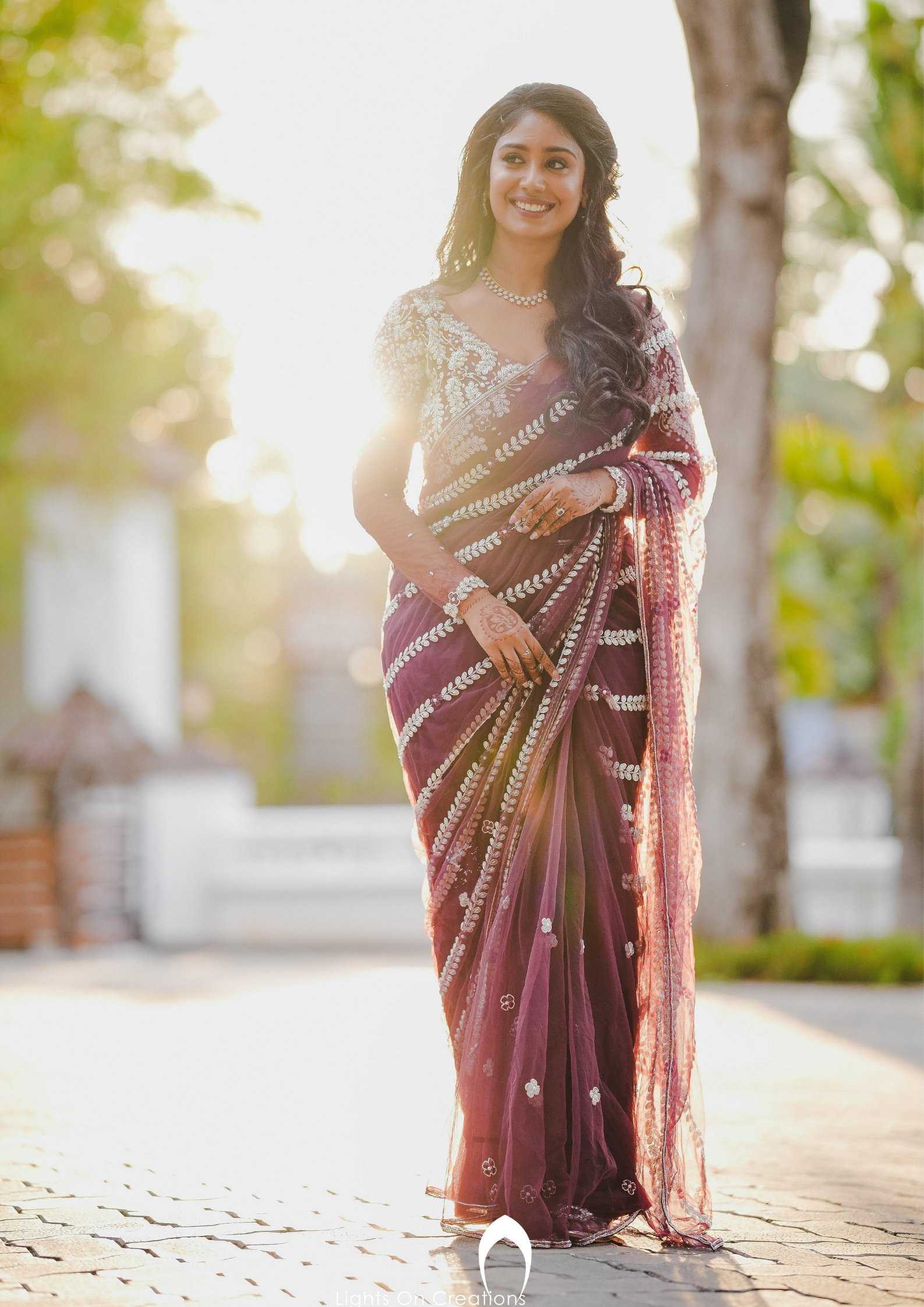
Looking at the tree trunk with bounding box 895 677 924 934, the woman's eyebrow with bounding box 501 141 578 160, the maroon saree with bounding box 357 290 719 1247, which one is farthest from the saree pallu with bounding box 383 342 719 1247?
the tree trunk with bounding box 895 677 924 934

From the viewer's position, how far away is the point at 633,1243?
2.75m

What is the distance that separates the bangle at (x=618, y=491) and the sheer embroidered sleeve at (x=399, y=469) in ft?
0.97

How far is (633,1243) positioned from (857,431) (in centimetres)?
2570

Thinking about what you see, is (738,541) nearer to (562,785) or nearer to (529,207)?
(529,207)

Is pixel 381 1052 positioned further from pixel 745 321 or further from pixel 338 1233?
pixel 745 321

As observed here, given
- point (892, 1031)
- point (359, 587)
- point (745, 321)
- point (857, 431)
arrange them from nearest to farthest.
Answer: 1. point (892, 1031)
2. point (745, 321)
3. point (857, 431)
4. point (359, 587)

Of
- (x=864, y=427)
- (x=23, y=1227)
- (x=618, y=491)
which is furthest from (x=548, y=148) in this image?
(x=864, y=427)

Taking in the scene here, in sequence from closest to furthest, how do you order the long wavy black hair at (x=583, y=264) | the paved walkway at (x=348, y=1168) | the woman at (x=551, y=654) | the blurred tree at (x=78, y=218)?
the paved walkway at (x=348, y=1168)
the woman at (x=551, y=654)
the long wavy black hair at (x=583, y=264)
the blurred tree at (x=78, y=218)

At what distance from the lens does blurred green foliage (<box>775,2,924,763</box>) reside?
34.9 feet

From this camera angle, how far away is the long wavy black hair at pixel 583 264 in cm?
297

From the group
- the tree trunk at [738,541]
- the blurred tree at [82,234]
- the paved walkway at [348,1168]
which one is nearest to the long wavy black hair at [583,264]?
the paved walkway at [348,1168]

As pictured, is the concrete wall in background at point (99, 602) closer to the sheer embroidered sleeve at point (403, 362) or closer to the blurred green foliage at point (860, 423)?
the blurred green foliage at point (860, 423)

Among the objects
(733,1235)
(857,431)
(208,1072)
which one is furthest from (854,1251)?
(857,431)

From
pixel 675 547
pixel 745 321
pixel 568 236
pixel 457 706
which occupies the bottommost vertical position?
pixel 457 706
